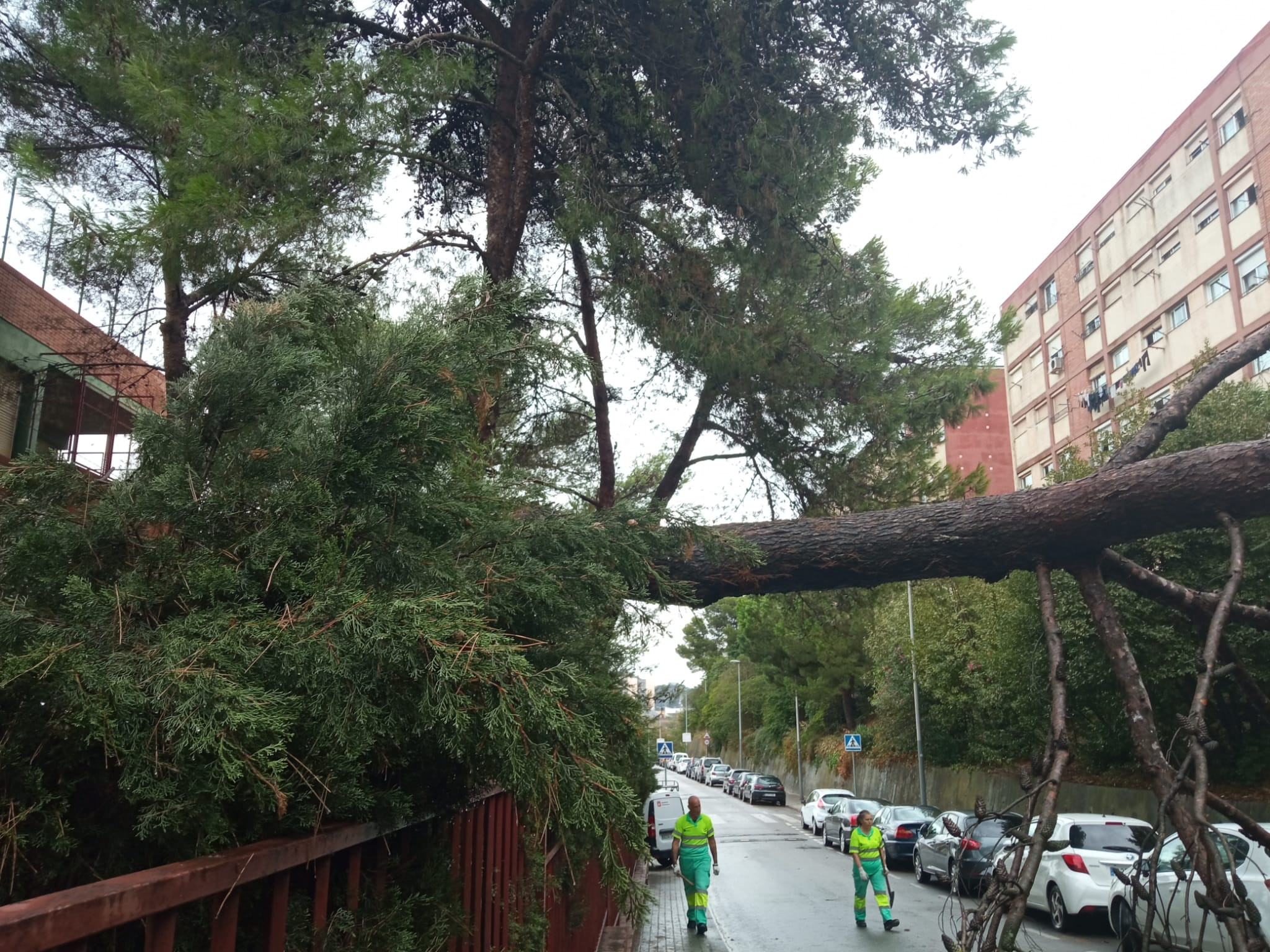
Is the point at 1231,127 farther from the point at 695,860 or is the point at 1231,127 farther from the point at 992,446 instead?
the point at 695,860

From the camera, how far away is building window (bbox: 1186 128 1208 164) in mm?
32656

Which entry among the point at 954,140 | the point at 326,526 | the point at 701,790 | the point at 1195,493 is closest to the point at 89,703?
the point at 326,526

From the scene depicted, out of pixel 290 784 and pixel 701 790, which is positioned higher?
pixel 290 784

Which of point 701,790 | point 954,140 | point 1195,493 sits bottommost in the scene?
point 701,790

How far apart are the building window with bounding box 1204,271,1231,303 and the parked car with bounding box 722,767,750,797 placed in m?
28.5

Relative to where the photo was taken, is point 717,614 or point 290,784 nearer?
point 290,784

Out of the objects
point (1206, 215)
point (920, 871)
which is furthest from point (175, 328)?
point (1206, 215)

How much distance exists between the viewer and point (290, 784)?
88.0 inches

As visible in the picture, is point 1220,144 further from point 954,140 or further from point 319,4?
point 319,4

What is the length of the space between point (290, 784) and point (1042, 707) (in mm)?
20429

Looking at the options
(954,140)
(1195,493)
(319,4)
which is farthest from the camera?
(954,140)

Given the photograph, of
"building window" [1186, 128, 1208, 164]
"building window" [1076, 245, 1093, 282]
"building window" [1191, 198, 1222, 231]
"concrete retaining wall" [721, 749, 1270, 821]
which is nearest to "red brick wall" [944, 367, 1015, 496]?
"building window" [1076, 245, 1093, 282]

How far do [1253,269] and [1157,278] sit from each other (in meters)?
4.86

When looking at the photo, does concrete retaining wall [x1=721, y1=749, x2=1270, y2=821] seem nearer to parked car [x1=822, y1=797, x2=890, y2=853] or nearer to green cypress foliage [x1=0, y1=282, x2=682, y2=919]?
parked car [x1=822, y1=797, x2=890, y2=853]
